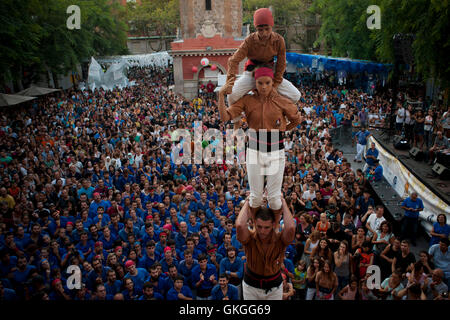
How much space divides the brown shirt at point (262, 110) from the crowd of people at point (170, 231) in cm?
315

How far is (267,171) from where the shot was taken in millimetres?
3678

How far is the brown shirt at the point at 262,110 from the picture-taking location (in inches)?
146

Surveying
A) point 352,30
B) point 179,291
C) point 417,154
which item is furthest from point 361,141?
point 352,30

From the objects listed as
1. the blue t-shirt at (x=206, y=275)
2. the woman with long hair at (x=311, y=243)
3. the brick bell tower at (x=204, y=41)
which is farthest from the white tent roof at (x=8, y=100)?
the woman with long hair at (x=311, y=243)

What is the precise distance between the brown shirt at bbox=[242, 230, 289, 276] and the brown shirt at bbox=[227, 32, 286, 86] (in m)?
1.72

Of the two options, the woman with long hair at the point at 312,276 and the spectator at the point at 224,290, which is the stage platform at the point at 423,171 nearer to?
the woman with long hair at the point at 312,276

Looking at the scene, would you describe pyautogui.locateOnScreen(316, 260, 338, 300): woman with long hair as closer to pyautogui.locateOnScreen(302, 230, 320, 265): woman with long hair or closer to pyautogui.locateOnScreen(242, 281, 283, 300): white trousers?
pyautogui.locateOnScreen(302, 230, 320, 265): woman with long hair

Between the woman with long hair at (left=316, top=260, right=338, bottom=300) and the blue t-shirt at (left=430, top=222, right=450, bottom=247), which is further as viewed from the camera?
the blue t-shirt at (left=430, top=222, right=450, bottom=247)

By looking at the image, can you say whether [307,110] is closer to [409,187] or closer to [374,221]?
A: [409,187]

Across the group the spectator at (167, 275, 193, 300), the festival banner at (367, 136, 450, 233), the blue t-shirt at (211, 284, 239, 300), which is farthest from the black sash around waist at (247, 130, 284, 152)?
the festival banner at (367, 136, 450, 233)

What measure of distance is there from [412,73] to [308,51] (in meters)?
26.5

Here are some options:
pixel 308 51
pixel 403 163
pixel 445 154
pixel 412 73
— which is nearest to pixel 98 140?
pixel 403 163

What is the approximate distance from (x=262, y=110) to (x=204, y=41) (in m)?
28.0

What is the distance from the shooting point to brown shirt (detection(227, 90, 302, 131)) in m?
3.70
